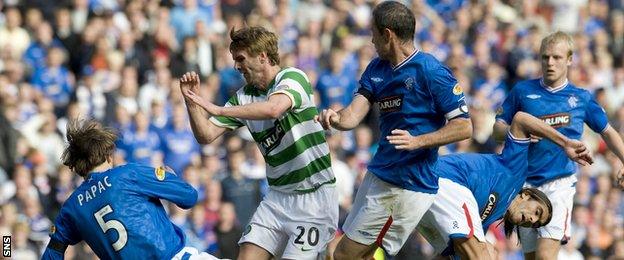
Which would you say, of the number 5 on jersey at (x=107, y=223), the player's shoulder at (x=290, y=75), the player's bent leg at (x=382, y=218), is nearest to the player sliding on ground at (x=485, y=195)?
Answer: the player's bent leg at (x=382, y=218)

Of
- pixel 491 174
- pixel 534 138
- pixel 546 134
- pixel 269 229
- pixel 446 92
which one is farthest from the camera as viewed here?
pixel 534 138

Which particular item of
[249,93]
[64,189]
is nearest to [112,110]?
[64,189]

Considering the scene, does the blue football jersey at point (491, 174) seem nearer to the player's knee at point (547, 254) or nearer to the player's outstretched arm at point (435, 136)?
the player's knee at point (547, 254)

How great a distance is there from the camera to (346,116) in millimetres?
11141

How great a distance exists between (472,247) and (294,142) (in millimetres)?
1646

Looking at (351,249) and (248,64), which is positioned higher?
(248,64)

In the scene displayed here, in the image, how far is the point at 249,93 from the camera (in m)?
11.7

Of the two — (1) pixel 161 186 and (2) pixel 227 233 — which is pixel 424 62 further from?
(2) pixel 227 233

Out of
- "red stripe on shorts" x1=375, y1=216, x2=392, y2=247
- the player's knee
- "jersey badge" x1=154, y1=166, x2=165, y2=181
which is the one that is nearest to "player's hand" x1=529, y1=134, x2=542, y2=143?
the player's knee

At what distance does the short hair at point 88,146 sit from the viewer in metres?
10.7

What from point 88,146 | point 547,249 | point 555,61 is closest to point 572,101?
point 555,61

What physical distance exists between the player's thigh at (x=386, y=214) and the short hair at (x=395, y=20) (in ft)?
3.96

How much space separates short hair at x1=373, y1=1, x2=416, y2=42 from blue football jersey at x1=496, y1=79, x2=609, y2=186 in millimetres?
2105

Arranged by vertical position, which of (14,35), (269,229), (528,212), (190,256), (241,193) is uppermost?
(14,35)
